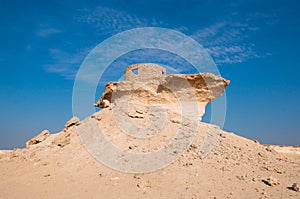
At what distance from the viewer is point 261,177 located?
7367 mm

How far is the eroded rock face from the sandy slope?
2.60 m

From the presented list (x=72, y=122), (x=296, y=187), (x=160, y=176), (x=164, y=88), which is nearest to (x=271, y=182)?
(x=296, y=187)

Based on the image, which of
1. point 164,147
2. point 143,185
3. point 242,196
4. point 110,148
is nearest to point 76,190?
point 143,185

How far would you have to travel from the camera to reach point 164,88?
13109 mm

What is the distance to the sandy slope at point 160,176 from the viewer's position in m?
6.50

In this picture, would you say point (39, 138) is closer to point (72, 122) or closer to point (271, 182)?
point (72, 122)

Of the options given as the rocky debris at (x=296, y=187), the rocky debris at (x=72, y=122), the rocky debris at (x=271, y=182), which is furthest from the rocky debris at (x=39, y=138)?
the rocky debris at (x=296, y=187)

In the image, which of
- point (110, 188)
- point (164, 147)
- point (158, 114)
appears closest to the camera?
point (110, 188)

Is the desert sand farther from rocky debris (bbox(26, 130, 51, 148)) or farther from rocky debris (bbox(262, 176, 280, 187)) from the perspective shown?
rocky debris (bbox(26, 130, 51, 148))

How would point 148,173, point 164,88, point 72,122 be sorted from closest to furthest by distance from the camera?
1. point 148,173
2. point 72,122
3. point 164,88

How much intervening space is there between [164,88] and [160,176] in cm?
644

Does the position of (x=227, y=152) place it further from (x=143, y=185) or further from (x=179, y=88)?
(x=179, y=88)

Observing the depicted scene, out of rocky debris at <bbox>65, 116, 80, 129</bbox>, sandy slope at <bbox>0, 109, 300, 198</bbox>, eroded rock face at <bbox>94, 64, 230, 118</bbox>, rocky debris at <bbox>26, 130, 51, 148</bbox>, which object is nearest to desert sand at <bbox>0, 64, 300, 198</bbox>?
sandy slope at <bbox>0, 109, 300, 198</bbox>

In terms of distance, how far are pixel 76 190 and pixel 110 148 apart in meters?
2.76
